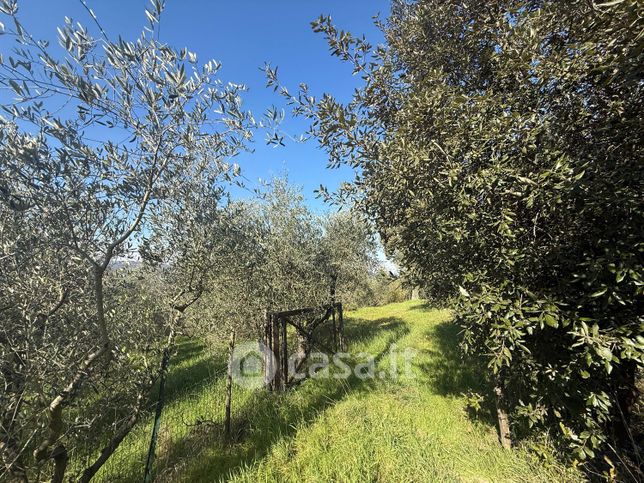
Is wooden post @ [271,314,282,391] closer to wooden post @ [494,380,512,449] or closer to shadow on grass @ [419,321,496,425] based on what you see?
shadow on grass @ [419,321,496,425]

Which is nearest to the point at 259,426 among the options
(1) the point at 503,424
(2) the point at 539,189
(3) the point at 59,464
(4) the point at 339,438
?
(4) the point at 339,438

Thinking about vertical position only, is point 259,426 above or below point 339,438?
above

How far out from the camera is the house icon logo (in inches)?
323

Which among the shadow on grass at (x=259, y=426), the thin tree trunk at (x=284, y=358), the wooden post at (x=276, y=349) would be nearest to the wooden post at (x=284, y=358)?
the thin tree trunk at (x=284, y=358)

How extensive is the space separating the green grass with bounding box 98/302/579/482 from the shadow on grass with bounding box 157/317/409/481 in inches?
1.0

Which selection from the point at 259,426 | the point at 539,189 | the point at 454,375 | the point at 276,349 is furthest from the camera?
the point at 454,375

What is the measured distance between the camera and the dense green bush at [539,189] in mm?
2793

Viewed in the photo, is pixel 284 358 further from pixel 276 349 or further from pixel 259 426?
pixel 259 426

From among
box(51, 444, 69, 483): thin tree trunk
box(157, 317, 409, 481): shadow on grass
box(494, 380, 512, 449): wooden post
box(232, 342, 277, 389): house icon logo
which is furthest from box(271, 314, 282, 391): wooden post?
box(494, 380, 512, 449): wooden post

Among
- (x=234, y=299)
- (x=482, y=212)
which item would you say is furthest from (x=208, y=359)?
(x=482, y=212)

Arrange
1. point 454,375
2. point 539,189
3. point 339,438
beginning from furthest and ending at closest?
point 454,375
point 339,438
point 539,189

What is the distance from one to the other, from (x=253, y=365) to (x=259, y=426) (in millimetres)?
4152

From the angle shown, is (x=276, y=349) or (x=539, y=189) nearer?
(x=539, y=189)

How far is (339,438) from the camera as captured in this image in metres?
5.45
